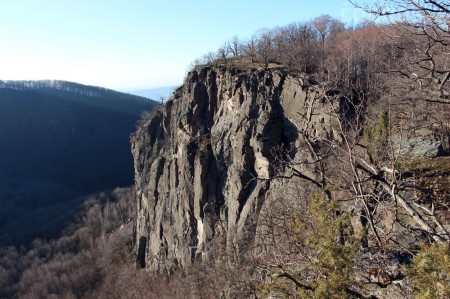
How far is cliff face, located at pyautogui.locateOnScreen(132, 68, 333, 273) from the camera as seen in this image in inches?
1330

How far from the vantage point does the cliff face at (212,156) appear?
33.8 metres

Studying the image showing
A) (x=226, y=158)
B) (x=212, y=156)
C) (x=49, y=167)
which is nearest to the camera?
(x=226, y=158)

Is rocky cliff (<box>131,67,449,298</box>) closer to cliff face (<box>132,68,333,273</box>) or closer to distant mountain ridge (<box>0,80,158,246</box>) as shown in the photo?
cliff face (<box>132,68,333,273</box>)

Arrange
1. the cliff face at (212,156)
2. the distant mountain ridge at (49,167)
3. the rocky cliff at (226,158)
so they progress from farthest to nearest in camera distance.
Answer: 1. the distant mountain ridge at (49,167)
2. the cliff face at (212,156)
3. the rocky cliff at (226,158)

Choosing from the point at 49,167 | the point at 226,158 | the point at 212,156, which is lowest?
the point at 49,167

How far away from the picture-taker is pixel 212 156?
4159 centimetres

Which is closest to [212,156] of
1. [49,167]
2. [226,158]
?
[226,158]

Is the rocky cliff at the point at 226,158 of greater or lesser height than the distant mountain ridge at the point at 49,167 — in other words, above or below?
above

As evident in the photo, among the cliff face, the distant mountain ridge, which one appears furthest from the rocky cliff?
the distant mountain ridge

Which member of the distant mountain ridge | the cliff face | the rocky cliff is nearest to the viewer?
the rocky cliff

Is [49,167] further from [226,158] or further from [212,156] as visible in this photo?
[226,158]

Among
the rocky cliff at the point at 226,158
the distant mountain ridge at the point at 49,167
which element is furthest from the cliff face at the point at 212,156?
the distant mountain ridge at the point at 49,167

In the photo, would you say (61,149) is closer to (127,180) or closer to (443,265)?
(127,180)

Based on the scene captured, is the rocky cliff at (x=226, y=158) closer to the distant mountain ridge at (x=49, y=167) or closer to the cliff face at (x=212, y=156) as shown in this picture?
the cliff face at (x=212, y=156)
